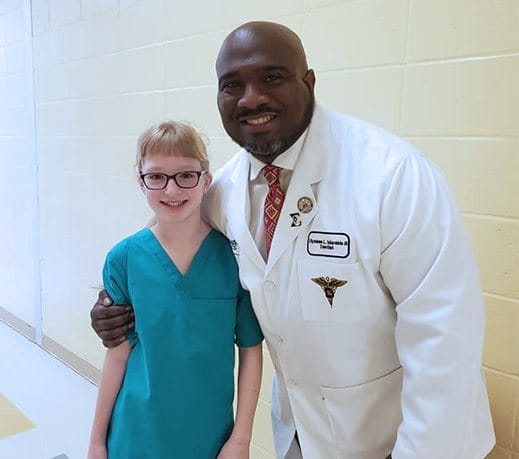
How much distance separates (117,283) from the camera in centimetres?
127

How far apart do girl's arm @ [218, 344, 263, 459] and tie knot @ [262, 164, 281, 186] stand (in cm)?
46

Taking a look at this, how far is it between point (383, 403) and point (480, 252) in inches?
20.1

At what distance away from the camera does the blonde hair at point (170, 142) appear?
1.21 m

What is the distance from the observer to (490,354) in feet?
4.57

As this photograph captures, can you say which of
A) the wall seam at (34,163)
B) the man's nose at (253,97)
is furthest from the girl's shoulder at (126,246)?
the wall seam at (34,163)

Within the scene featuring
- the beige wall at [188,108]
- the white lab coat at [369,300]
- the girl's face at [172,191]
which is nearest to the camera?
the white lab coat at [369,300]

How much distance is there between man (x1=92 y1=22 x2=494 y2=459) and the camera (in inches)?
38.8

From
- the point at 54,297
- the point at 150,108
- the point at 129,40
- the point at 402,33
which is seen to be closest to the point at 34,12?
the point at 129,40

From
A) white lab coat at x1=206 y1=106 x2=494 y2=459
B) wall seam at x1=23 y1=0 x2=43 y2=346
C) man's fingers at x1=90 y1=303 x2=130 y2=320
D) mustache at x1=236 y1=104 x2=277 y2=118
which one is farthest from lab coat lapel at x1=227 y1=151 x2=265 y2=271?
wall seam at x1=23 y1=0 x2=43 y2=346

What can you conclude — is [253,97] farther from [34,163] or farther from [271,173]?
[34,163]

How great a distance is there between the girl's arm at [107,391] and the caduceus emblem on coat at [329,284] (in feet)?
1.78

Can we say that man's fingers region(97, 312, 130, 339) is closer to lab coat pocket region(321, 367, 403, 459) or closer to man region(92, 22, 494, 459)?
man region(92, 22, 494, 459)

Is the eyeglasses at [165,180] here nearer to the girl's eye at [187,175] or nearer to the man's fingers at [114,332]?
the girl's eye at [187,175]

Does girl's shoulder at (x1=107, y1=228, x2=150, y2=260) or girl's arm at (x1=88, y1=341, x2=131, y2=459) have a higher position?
girl's shoulder at (x1=107, y1=228, x2=150, y2=260)
